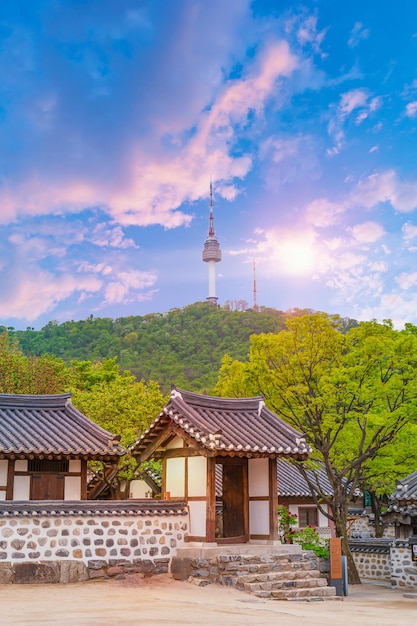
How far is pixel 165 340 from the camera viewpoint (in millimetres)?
80938

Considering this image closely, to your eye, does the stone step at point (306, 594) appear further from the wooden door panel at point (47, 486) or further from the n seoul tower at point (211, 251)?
the n seoul tower at point (211, 251)

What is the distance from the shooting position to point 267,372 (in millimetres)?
25750

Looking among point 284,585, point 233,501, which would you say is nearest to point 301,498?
point 233,501

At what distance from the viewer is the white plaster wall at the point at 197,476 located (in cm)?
2006

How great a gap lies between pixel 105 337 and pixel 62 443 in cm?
6302

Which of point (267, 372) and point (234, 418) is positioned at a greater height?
point (267, 372)

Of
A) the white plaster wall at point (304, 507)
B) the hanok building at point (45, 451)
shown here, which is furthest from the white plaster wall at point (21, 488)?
the white plaster wall at point (304, 507)

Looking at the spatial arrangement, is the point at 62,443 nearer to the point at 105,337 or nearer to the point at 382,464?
the point at 382,464

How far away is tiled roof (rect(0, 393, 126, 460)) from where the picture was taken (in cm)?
2161

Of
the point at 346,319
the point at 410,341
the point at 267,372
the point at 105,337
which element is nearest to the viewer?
the point at 410,341

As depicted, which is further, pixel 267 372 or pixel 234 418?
pixel 267 372

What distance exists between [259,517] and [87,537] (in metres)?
5.73

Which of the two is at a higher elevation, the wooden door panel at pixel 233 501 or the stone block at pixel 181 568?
the wooden door panel at pixel 233 501

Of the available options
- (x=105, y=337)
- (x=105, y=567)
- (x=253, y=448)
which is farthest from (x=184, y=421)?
(x=105, y=337)
